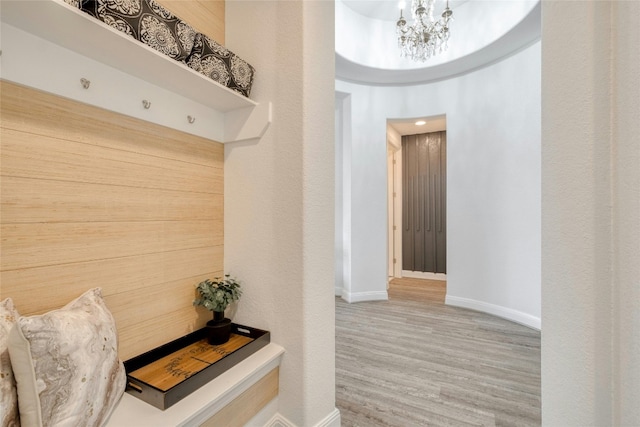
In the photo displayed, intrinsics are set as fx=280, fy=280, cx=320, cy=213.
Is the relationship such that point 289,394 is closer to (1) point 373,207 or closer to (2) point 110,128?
(2) point 110,128

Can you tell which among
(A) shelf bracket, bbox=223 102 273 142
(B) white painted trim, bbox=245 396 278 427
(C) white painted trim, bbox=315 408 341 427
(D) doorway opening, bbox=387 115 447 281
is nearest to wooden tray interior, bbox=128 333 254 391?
(B) white painted trim, bbox=245 396 278 427

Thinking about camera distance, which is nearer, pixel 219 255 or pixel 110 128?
pixel 110 128

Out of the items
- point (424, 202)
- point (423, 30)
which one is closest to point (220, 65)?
point (423, 30)

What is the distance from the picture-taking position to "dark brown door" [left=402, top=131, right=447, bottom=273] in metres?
5.23

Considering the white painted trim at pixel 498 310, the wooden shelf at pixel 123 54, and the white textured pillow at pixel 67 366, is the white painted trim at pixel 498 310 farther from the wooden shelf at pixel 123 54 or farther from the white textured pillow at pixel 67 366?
the white textured pillow at pixel 67 366

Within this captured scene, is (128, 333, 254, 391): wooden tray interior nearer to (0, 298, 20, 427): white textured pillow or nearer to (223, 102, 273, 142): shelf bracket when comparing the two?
(0, 298, 20, 427): white textured pillow

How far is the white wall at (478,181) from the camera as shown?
9.72 feet

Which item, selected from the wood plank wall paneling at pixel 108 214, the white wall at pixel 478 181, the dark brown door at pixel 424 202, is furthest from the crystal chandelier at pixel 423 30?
the wood plank wall paneling at pixel 108 214

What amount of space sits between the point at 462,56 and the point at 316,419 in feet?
12.4

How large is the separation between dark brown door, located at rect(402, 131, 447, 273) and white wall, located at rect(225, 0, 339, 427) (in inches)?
172

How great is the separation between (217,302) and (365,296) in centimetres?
293
